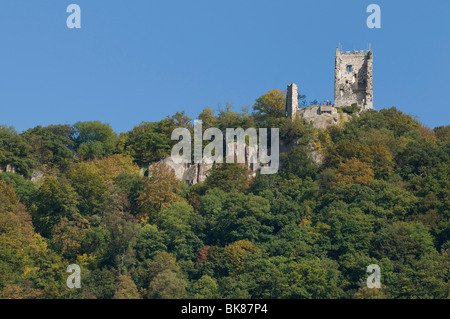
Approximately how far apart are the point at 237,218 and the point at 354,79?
19.8m

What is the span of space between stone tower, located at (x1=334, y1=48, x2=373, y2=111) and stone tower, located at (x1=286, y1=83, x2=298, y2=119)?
9.24 ft

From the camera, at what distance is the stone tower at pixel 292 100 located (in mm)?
85125

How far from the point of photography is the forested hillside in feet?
214

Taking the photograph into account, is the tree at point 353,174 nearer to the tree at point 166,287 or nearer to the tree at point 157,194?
the tree at point 157,194

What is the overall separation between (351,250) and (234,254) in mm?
5843

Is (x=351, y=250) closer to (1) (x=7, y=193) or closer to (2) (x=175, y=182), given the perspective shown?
(2) (x=175, y=182)

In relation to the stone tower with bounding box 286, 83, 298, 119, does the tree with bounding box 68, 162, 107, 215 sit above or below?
below

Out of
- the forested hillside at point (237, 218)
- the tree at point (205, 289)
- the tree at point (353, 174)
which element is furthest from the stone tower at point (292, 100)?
the tree at point (205, 289)

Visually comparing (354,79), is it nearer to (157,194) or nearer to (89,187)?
(157,194)

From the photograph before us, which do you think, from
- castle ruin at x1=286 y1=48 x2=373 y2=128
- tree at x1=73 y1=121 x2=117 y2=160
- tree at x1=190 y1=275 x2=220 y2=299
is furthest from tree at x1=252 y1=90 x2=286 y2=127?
tree at x1=190 y1=275 x2=220 y2=299

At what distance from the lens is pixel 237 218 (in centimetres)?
7162

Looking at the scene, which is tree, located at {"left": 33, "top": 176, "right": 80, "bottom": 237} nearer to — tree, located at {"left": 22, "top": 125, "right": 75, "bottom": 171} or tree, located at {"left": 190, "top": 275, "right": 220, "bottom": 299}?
tree, located at {"left": 22, "top": 125, "right": 75, "bottom": 171}

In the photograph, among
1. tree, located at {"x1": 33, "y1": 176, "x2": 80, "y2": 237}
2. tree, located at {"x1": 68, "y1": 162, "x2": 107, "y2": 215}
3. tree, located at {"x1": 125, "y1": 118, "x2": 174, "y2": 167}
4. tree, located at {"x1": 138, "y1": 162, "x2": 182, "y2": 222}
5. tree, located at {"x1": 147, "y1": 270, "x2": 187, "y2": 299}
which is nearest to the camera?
tree, located at {"x1": 147, "y1": 270, "x2": 187, "y2": 299}
